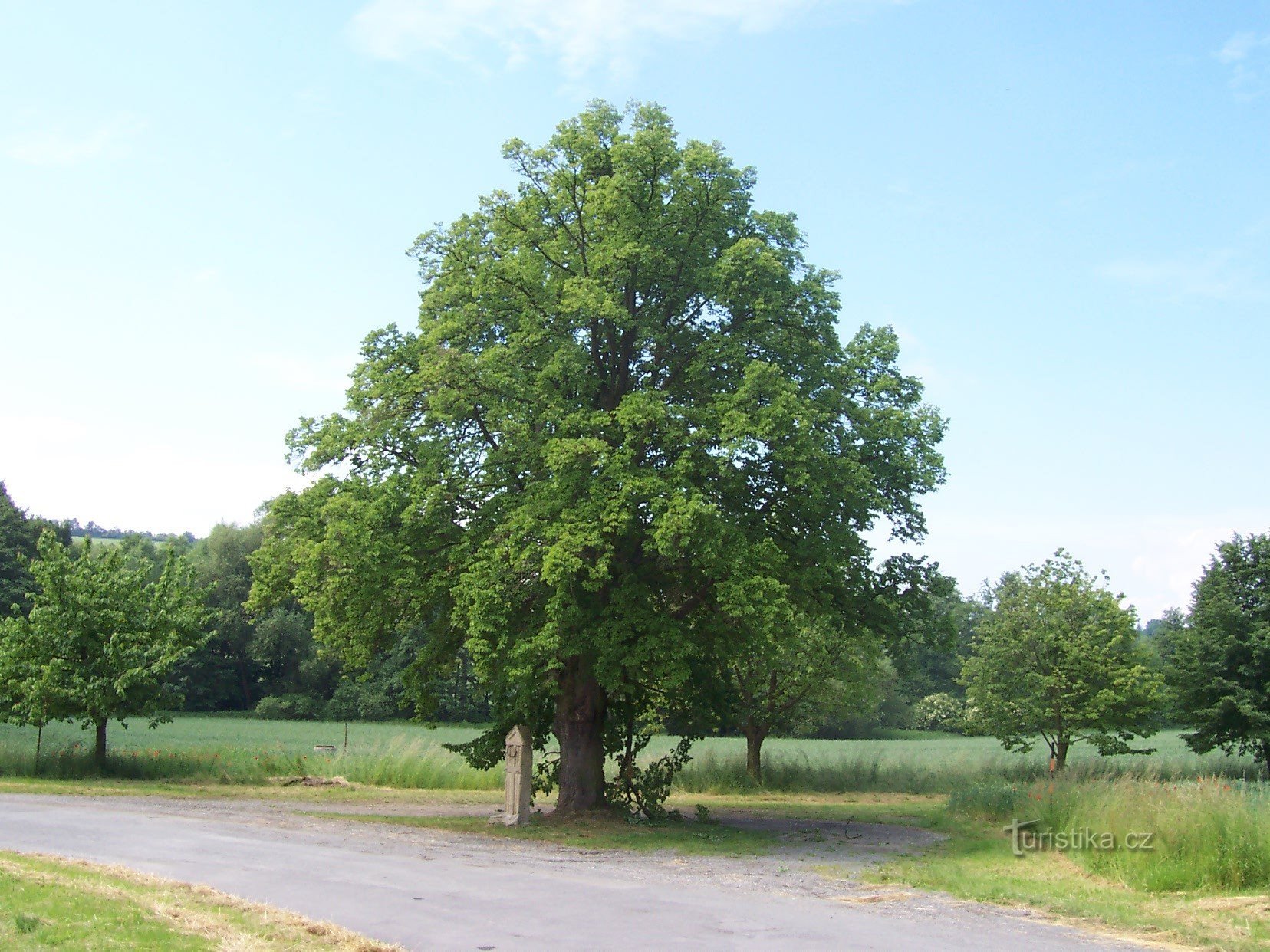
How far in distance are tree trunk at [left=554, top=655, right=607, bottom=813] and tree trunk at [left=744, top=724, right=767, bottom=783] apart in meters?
12.0

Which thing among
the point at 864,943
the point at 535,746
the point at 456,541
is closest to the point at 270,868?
the point at 864,943

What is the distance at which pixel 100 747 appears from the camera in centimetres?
2728

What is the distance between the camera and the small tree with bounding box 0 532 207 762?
25.9 metres

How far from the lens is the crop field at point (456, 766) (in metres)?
27.5

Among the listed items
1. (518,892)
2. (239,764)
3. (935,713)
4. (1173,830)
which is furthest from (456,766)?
(935,713)

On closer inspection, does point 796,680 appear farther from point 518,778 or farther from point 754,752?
point 518,778

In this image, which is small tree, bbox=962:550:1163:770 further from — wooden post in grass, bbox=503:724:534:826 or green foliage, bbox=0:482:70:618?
green foliage, bbox=0:482:70:618

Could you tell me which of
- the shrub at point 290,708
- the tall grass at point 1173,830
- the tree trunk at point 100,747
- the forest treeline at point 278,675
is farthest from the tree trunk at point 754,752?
the shrub at point 290,708

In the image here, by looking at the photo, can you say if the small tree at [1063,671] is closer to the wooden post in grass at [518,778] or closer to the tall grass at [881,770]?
the tall grass at [881,770]

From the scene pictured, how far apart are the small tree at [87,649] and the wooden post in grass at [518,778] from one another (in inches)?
446

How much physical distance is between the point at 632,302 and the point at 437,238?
4448mm

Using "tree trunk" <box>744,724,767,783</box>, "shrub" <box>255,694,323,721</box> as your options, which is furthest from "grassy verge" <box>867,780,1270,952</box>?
"shrub" <box>255,694,323,721</box>

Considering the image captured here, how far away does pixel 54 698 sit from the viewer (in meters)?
25.8

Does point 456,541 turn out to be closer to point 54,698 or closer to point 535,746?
point 535,746
